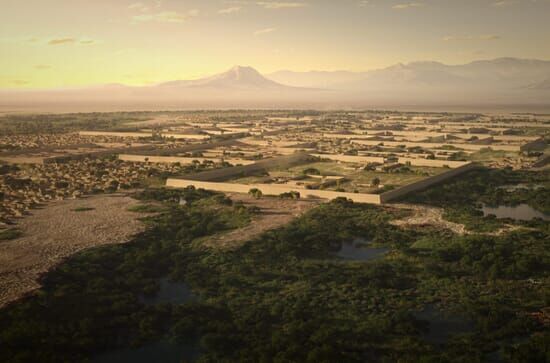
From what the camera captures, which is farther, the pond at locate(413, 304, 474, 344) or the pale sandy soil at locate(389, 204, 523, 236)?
the pale sandy soil at locate(389, 204, 523, 236)

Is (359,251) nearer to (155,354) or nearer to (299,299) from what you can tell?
(299,299)

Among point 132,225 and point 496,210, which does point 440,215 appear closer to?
point 496,210

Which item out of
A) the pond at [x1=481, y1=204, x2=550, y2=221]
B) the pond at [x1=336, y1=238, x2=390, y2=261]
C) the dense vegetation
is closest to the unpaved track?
the dense vegetation

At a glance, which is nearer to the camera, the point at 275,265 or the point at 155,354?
the point at 155,354

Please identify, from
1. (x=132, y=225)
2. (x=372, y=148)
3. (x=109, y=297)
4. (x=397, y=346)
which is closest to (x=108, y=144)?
(x=372, y=148)

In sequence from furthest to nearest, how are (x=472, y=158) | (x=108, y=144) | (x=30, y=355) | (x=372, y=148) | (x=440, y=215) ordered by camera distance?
(x=108, y=144)
(x=372, y=148)
(x=472, y=158)
(x=440, y=215)
(x=30, y=355)

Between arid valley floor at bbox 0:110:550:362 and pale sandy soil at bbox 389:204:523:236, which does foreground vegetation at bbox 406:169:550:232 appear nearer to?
arid valley floor at bbox 0:110:550:362

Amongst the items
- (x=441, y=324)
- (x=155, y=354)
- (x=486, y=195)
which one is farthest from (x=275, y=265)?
(x=486, y=195)
